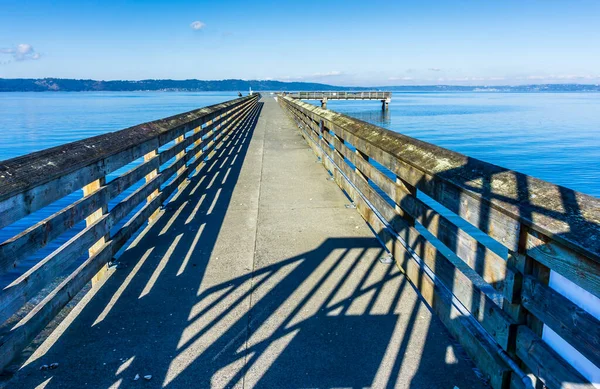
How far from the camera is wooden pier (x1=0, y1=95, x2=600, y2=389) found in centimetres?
235

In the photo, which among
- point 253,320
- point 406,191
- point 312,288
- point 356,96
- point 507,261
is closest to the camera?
point 507,261

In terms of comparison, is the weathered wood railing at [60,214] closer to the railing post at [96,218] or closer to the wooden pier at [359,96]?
the railing post at [96,218]

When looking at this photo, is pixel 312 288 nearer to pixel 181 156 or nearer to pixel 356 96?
pixel 181 156

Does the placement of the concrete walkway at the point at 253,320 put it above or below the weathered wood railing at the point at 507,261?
below

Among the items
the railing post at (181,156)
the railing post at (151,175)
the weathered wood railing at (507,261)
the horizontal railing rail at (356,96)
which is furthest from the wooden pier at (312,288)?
the horizontal railing rail at (356,96)

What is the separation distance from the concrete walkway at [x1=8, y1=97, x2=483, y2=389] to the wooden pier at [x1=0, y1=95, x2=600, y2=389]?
0.05ft

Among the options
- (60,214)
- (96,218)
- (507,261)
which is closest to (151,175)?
(96,218)

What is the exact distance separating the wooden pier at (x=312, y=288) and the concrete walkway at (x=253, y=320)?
0.01 metres

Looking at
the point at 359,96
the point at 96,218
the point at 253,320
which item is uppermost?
the point at 359,96

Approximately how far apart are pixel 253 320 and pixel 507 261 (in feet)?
6.36

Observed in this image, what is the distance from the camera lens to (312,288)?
13.6 ft

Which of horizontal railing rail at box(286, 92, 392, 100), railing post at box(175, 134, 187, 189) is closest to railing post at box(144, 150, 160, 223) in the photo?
railing post at box(175, 134, 187, 189)

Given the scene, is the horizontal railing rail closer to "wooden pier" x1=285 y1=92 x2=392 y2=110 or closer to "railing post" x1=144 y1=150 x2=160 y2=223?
"wooden pier" x1=285 y1=92 x2=392 y2=110

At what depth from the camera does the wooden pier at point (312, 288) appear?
2.35m
